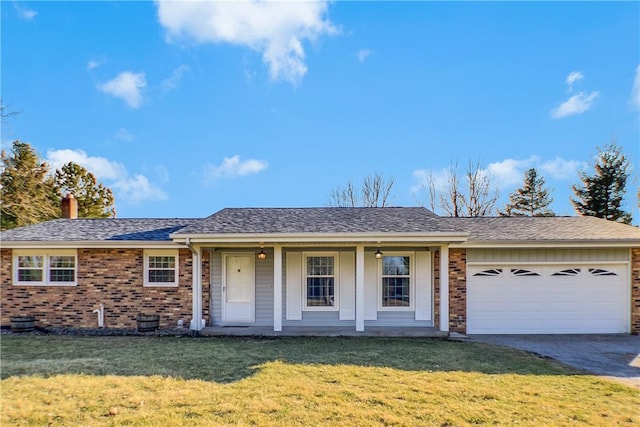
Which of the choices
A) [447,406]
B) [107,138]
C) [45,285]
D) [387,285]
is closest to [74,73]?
[107,138]

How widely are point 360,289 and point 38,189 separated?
23123mm

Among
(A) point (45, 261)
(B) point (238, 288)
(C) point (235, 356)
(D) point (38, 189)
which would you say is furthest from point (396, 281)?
(D) point (38, 189)

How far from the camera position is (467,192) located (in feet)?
81.9

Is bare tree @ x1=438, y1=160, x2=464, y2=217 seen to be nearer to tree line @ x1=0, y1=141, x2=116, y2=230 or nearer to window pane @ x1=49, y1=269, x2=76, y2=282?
window pane @ x1=49, y1=269, x2=76, y2=282

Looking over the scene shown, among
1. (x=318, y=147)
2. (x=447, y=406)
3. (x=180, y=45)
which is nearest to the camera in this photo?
(x=447, y=406)

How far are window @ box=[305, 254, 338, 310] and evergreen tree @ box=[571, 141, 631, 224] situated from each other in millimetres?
23435

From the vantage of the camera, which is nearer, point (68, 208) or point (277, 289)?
point (277, 289)

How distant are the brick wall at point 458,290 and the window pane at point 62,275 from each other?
10.9 metres

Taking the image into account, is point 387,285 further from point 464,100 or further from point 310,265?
point 464,100

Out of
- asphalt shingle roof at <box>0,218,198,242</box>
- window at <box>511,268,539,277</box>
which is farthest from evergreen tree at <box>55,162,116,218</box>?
window at <box>511,268,539,277</box>

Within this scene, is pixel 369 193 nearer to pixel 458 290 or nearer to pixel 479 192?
pixel 479 192

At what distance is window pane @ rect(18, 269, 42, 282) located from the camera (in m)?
10.1

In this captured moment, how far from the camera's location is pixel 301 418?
415 centimetres

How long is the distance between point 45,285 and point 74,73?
7776mm
